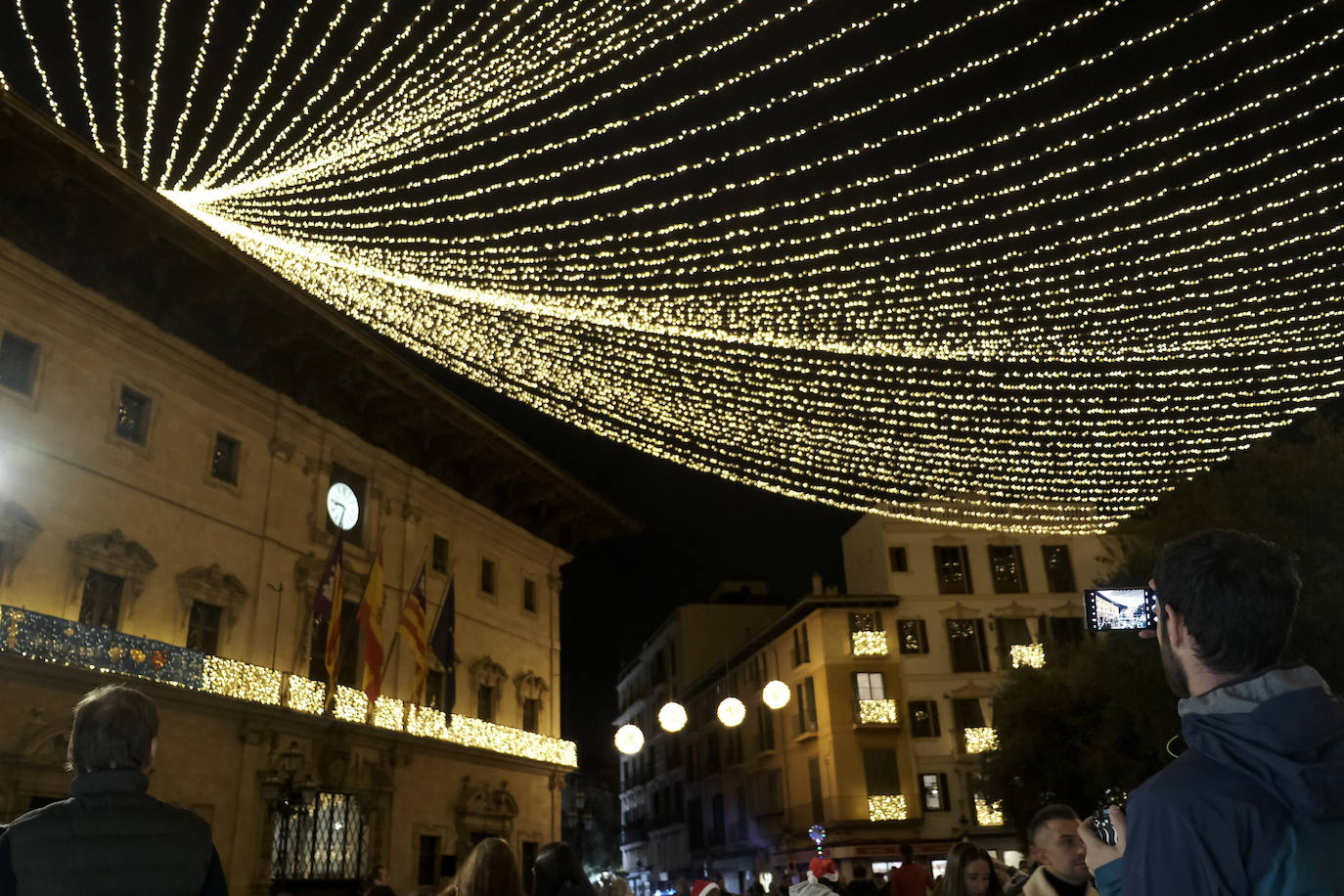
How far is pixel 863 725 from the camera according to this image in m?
39.4

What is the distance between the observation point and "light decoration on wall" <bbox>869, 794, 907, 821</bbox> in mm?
38531

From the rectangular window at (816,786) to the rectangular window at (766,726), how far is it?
4.93 metres

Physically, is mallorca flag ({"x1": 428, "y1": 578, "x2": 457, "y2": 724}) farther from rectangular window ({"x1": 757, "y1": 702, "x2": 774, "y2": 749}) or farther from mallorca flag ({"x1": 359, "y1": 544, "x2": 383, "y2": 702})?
rectangular window ({"x1": 757, "y1": 702, "x2": 774, "y2": 749})

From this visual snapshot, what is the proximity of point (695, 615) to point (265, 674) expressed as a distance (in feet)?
134

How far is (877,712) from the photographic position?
3959 cm

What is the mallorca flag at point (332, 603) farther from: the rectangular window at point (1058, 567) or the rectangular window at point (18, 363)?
the rectangular window at point (1058, 567)

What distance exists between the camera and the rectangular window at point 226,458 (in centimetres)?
2070

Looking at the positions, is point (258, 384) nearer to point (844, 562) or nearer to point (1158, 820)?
point (1158, 820)

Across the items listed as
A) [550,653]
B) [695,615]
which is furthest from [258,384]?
[695,615]

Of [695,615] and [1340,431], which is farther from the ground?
[695,615]

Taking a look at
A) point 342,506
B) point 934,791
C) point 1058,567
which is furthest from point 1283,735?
point 1058,567

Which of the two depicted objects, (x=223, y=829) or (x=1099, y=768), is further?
(x=1099, y=768)

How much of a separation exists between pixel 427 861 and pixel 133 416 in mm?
11950

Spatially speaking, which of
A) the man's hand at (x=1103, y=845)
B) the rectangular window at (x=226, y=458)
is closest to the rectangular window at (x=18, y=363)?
the rectangular window at (x=226, y=458)
